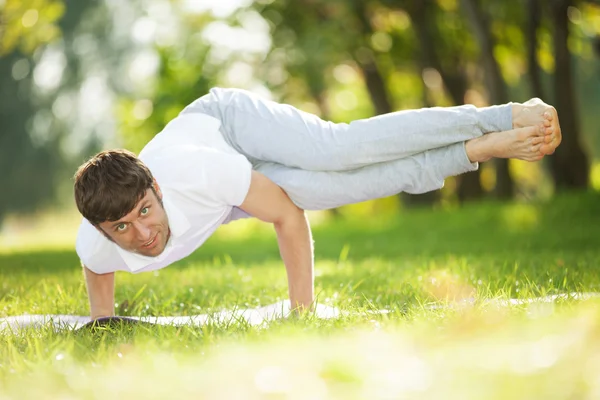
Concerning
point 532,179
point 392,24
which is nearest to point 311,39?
point 392,24

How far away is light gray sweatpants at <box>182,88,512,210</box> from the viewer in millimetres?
3447

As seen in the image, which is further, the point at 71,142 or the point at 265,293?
the point at 71,142

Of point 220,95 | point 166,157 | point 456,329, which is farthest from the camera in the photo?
point 220,95

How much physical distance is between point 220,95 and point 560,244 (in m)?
5.49

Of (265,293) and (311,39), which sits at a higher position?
(311,39)

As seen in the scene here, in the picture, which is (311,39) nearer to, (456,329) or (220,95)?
(220,95)

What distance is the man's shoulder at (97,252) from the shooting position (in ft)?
10.9

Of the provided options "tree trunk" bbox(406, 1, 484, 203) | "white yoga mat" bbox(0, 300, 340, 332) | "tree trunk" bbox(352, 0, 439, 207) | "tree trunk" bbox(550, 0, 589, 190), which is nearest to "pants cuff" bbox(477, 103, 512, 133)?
"white yoga mat" bbox(0, 300, 340, 332)

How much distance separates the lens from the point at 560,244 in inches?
312

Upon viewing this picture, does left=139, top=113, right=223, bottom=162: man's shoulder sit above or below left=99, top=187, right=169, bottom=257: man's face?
above

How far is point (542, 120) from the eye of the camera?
133 inches

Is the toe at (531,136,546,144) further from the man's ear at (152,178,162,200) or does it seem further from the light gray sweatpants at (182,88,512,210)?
the man's ear at (152,178,162,200)

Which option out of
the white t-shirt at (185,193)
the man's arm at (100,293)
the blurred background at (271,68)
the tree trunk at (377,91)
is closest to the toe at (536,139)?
the white t-shirt at (185,193)

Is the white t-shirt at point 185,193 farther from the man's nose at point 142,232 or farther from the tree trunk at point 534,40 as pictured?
the tree trunk at point 534,40
